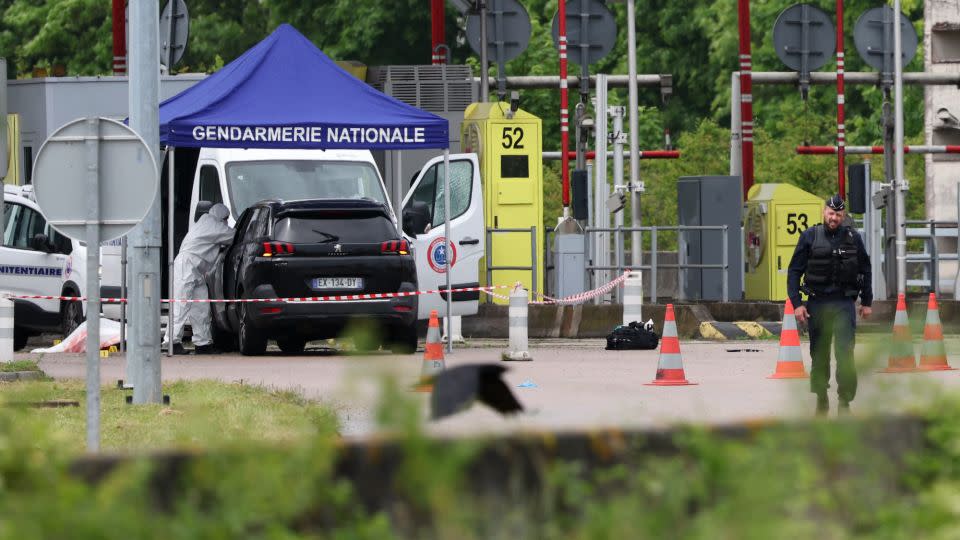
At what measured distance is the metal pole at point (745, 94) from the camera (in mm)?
34469

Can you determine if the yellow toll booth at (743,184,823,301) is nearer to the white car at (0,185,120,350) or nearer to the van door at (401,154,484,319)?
the van door at (401,154,484,319)

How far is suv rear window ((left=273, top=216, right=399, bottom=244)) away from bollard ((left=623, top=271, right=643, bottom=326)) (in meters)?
2.73

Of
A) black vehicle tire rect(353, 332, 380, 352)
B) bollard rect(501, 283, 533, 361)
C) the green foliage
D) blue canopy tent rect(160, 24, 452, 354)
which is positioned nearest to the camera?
the green foliage

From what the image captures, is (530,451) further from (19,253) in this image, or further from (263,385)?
(19,253)

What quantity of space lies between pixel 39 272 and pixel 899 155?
13.2m

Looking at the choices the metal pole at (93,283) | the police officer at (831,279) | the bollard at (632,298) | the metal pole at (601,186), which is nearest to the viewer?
the metal pole at (93,283)

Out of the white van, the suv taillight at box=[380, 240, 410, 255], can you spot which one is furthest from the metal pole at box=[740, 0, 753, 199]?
the suv taillight at box=[380, 240, 410, 255]

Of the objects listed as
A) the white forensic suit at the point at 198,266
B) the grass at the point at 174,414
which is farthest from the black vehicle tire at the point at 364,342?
the white forensic suit at the point at 198,266

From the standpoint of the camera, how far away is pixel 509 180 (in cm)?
3053

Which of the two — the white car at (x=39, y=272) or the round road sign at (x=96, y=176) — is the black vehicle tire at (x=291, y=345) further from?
the round road sign at (x=96, y=176)

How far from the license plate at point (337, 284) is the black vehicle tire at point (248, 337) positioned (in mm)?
748

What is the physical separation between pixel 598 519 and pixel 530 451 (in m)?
0.69

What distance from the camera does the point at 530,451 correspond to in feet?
19.5

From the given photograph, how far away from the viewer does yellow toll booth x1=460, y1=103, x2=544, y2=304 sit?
30000 mm
